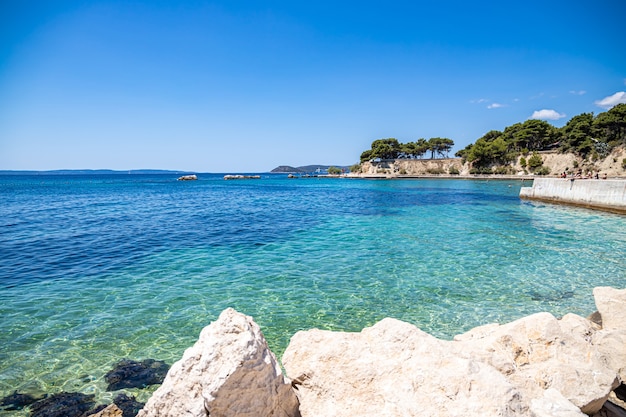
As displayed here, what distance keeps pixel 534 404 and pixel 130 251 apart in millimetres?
14315

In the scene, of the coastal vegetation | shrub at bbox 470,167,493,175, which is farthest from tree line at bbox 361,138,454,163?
shrub at bbox 470,167,493,175

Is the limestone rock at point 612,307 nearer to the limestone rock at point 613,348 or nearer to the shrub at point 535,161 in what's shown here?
the limestone rock at point 613,348

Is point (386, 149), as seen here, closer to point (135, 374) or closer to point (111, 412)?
point (135, 374)

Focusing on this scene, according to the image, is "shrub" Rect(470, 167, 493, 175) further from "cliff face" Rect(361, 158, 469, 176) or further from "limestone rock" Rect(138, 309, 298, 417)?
"limestone rock" Rect(138, 309, 298, 417)

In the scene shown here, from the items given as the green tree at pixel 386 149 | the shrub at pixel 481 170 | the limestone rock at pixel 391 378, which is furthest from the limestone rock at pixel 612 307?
the green tree at pixel 386 149

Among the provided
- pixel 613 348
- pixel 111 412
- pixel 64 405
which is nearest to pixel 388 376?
pixel 613 348

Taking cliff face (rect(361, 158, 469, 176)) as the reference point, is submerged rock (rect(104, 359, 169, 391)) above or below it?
below

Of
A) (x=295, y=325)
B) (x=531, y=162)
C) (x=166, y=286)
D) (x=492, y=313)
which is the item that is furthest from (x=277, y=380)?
(x=531, y=162)

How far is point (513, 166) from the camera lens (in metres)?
85.2

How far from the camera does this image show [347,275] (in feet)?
34.4

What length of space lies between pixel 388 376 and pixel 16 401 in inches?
220

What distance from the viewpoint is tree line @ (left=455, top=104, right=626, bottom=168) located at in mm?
64500

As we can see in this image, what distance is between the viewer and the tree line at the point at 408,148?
4395 inches

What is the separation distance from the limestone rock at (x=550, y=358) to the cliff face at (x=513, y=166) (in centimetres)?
6182
